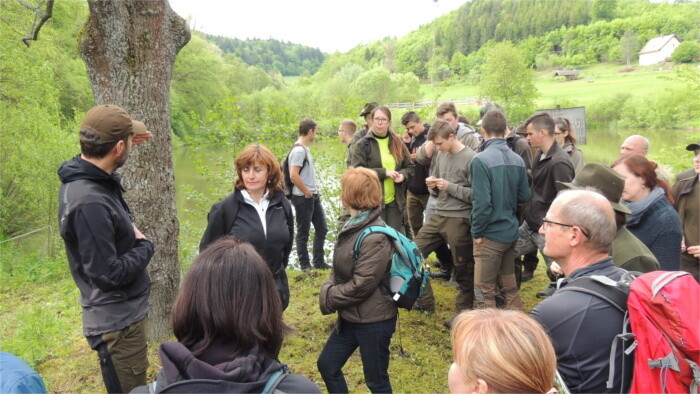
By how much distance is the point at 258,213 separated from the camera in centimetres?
329

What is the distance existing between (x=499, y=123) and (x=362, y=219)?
2031 mm

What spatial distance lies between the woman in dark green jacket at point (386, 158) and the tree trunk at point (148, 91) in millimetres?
2267

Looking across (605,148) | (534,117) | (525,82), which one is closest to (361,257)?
(534,117)

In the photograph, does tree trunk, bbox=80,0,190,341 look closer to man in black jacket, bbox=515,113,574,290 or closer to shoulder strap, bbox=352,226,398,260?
shoulder strap, bbox=352,226,398,260

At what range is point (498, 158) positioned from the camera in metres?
4.24

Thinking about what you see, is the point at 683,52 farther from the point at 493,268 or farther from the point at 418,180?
the point at 493,268

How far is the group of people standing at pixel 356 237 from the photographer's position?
57.9 inches

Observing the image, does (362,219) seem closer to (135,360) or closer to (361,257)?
(361,257)

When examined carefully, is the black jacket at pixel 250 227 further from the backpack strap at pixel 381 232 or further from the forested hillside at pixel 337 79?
the forested hillside at pixel 337 79

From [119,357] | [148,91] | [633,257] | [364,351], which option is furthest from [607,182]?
[148,91]

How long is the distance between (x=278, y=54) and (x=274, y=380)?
61.7 meters

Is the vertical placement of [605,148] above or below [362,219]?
below

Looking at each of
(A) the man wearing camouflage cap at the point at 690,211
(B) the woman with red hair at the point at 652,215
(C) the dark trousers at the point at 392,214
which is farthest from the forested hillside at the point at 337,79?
(B) the woman with red hair at the point at 652,215

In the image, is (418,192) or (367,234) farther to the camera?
(418,192)
